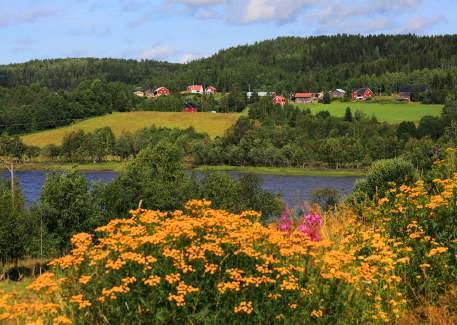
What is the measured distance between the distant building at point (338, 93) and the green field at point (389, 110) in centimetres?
1485

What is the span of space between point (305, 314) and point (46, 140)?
13364 centimetres

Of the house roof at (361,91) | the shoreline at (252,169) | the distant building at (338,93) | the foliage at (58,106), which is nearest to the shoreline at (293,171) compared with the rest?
the shoreline at (252,169)

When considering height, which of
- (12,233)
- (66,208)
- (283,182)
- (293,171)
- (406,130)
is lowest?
(283,182)

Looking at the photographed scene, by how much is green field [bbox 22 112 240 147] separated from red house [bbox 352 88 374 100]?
46.1 meters

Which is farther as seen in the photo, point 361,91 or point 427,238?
point 361,91

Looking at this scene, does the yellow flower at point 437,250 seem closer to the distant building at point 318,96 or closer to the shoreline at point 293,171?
the shoreline at point 293,171

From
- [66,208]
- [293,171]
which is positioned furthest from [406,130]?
[66,208]

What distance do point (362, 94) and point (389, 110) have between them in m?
29.8

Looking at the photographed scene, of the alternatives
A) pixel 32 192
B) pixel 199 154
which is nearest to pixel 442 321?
pixel 32 192

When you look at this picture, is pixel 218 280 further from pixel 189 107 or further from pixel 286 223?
pixel 189 107

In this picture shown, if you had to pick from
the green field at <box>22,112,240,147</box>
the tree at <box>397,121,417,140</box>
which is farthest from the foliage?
the tree at <box>397,121,417,140</box>

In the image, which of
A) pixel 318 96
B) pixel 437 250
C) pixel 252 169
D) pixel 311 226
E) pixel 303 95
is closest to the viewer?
pixel 437 250

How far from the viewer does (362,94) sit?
16638cm

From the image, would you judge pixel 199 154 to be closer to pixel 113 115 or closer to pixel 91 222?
pixel 113 115
